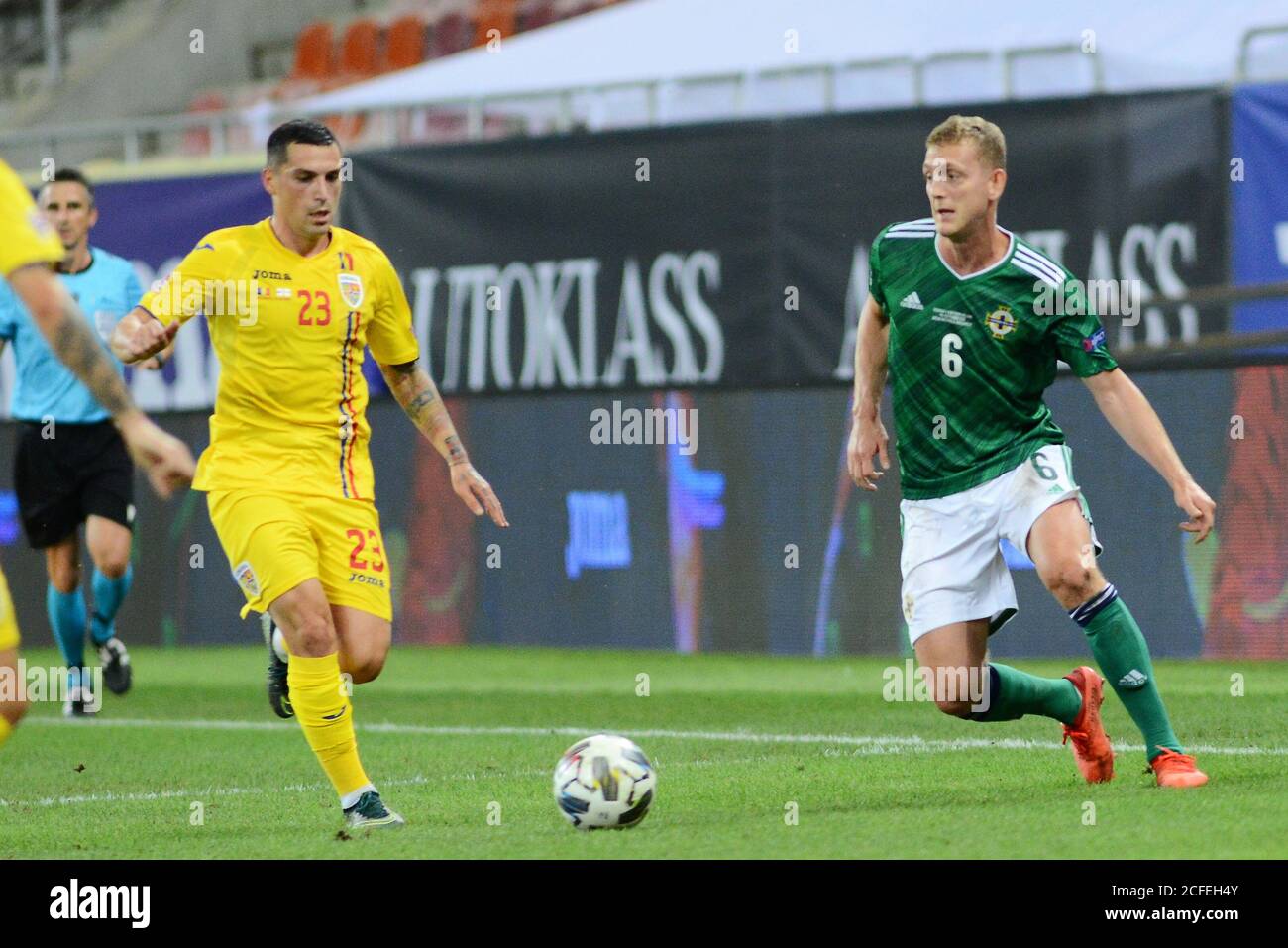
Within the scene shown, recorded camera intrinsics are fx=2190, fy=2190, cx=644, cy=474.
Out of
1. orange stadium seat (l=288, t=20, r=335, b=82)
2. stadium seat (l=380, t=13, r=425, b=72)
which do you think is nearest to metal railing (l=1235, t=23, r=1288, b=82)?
stadium seat (l=380, t=13, r=425, b=72)

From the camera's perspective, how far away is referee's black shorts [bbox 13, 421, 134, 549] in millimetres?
11469

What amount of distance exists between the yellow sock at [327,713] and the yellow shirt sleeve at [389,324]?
114 cm

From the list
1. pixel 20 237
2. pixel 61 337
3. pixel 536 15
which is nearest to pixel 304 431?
pixel 20 237

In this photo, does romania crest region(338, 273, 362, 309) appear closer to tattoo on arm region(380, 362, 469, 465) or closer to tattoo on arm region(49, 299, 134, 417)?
tattoo on arm region(380, 362, 469, 465)

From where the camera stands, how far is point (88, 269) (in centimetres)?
1138

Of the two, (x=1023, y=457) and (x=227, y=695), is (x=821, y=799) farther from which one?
(x=227, y=695)

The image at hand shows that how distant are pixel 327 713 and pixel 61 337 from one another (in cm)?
205

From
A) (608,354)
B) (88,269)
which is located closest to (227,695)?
(88,269)

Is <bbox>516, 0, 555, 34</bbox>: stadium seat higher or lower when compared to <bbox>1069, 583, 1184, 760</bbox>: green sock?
higher

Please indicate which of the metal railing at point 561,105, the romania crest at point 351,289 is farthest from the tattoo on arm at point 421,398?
the metal railing at point 561,105

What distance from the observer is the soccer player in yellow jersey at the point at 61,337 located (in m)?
4.80

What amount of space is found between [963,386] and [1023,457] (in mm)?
308

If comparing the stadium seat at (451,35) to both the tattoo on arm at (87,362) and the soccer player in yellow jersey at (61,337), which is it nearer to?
the soccer player in yellow jersey at (61,337)

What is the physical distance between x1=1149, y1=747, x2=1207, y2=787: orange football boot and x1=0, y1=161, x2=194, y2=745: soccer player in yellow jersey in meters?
3.47
